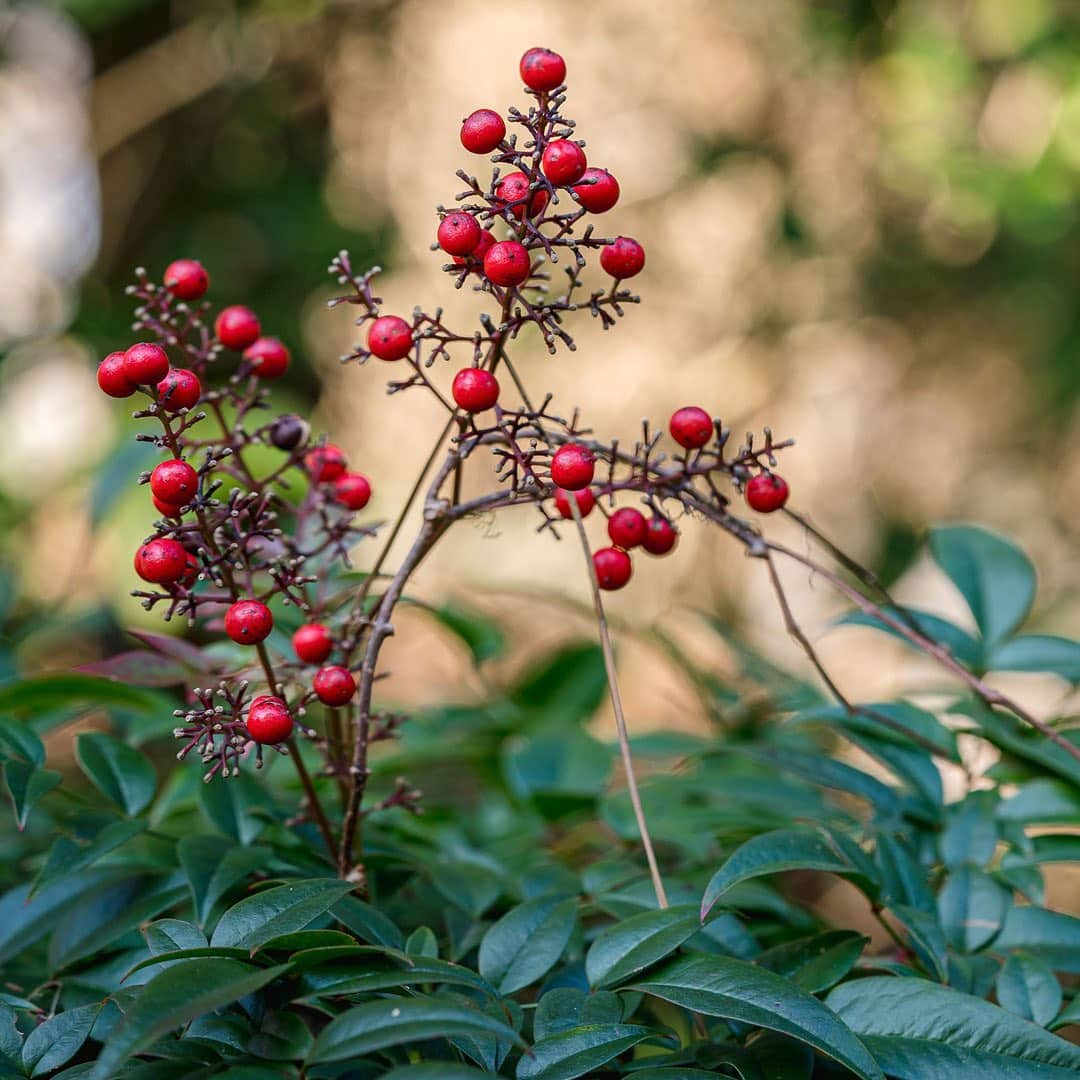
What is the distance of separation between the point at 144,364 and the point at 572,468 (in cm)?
22

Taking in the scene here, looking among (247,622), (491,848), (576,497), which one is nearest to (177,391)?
(247,622)

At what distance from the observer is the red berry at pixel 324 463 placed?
0.68 m

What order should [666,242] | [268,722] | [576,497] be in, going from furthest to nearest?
[666,242] < [576,497] < [268,722]

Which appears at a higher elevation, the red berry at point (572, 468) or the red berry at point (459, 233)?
the red berry at point (459, 233)

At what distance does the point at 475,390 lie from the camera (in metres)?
0.55

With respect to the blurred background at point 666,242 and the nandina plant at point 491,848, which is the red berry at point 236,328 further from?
the blurred background at point 666,242

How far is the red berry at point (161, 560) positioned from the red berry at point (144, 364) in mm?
83

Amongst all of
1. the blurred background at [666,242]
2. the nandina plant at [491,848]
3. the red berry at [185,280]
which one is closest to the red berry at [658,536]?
the nandina plant at [491,848]

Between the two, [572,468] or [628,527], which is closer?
[572,468]

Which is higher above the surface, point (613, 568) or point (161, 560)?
point (613, 568)

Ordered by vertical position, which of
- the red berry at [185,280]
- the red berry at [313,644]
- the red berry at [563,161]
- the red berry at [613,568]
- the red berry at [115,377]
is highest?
the red berry at [563,161]

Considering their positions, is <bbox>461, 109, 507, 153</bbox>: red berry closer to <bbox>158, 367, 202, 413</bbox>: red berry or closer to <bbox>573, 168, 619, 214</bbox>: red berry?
<bbox>573, 168, 619, 214</bbox>: red berry

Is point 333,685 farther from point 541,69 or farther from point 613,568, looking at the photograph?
point 541,69

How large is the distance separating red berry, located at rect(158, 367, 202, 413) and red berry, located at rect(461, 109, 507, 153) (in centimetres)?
19
